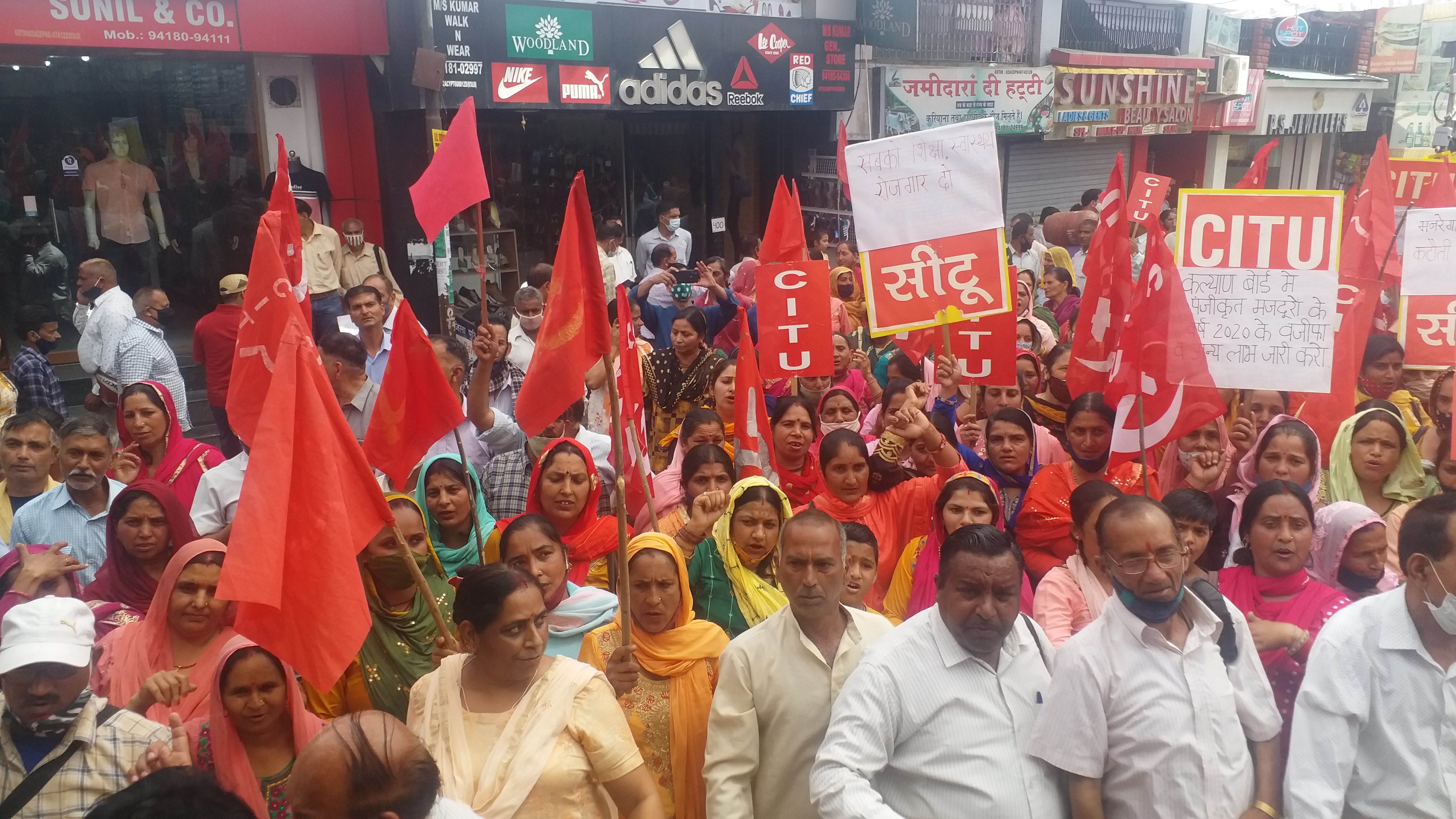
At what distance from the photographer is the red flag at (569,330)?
3.57m

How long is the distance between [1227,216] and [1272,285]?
346mm

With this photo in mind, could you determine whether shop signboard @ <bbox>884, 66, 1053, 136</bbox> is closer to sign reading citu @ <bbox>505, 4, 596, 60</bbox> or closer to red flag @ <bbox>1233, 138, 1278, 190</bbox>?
sign reading citu @ <bbox>505, 4, 596, 60</bbox>

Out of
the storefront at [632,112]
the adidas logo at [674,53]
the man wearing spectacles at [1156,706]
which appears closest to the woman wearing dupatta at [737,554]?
the man wearing spectacles at [1156,706]

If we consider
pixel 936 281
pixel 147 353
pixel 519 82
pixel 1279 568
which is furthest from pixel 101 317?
pixel 1279 568

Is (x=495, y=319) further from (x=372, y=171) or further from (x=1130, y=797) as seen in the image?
(x=1130, y=797)

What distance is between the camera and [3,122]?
29.6 feet

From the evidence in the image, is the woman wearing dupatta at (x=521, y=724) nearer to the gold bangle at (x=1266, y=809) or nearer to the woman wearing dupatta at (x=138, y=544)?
the gold bangle at (x=1266, y=809)

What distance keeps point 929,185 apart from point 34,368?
568 cm

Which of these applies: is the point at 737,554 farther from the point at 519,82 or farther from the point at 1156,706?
the point at 519,82

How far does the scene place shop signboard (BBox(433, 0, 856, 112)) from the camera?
10.3 m

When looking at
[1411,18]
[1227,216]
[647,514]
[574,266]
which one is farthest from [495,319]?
[1411,18]

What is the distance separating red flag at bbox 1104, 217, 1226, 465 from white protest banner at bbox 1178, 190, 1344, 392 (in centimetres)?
19

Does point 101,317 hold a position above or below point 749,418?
above

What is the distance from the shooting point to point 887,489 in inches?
190
